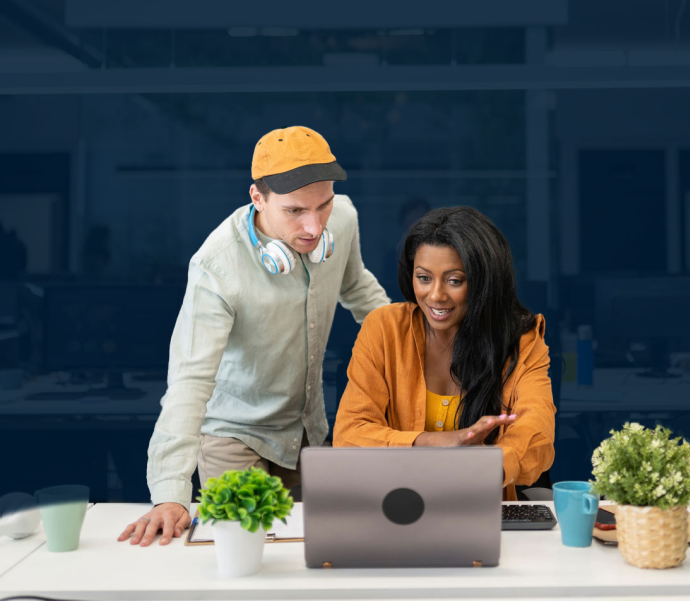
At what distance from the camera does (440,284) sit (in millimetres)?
1897

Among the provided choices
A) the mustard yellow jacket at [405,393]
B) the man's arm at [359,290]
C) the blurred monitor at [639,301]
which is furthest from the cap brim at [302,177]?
the blurred monitor at [639,301]

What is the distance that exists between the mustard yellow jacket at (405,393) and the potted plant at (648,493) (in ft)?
1.35

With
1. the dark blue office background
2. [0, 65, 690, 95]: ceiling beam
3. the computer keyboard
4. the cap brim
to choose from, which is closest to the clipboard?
the computer keyboard

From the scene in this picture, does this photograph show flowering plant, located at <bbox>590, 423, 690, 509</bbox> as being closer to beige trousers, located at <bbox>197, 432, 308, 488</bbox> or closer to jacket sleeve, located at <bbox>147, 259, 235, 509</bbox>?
jacket sleeve, located at <bbox>147, 259, 235, 509</bbox>

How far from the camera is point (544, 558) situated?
1.41 meters

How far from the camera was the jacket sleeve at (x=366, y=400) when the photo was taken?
1872mm

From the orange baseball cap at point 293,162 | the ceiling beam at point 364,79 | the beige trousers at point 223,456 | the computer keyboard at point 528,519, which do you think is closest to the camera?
the computer keyboard at point 528,519

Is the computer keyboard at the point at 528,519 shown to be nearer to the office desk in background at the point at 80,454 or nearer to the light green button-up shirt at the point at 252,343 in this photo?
the light green button-up shirt at the point at 252,343

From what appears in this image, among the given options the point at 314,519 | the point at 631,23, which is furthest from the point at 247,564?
the point at 631,23

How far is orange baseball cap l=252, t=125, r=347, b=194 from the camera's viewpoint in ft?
6.26

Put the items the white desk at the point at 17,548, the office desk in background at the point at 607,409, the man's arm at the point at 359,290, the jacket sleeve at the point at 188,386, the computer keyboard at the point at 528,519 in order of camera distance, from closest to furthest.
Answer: the white desk at the point at 17,548 < the computer keyboard at the point at 528,519 < the jacket sleeve at the point at 188,386 < the man's arm at the point at 359,290 < the office desk in background at the point at 607,409

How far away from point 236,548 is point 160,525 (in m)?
0.32

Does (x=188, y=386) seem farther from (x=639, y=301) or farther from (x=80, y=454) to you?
(x=80, y=454)

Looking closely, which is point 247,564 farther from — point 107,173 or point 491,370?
point 107,173
